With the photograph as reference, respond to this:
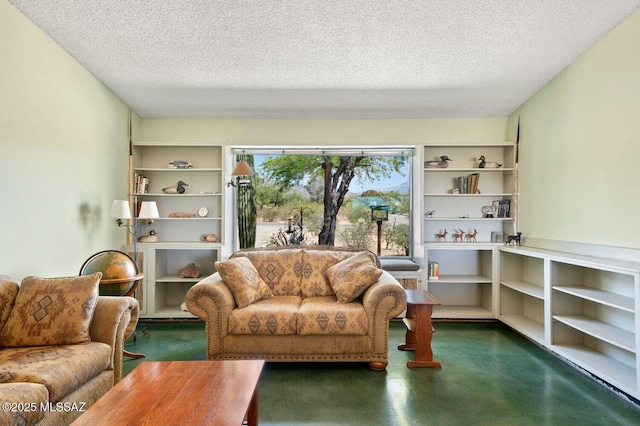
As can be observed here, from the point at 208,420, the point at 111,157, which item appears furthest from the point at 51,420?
the point at 111,157

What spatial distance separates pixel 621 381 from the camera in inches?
103

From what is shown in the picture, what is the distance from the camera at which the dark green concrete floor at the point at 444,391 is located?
2350 millimetres

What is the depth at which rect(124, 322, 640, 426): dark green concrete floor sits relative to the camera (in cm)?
235

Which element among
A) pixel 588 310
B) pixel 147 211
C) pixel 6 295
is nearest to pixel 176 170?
pixel 147 211

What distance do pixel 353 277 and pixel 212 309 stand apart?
126 cm

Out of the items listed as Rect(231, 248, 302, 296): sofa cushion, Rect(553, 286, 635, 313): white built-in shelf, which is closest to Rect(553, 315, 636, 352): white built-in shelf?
Rect(553, 286, 635, 313): white built-in shelf

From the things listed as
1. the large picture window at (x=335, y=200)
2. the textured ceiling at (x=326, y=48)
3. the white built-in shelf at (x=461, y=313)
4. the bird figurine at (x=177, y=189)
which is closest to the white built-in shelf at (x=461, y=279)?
the white built-in shelf at (x=461, y=313)

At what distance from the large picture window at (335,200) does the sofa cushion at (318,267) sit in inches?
50.1

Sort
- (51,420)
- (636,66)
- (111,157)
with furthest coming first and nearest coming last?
(111,157)
(636,66)
(51,420)

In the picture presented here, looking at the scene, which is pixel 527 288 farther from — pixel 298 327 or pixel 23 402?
pixel 23 402

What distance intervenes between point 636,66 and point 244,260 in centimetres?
Result: 362

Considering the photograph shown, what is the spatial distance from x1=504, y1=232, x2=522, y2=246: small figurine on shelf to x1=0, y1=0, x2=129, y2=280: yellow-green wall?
4663 mm

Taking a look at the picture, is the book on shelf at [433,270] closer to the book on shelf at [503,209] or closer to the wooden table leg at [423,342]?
the book on shelf at [503,209]

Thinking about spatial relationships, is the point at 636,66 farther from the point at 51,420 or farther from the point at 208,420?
the point at 51,420
